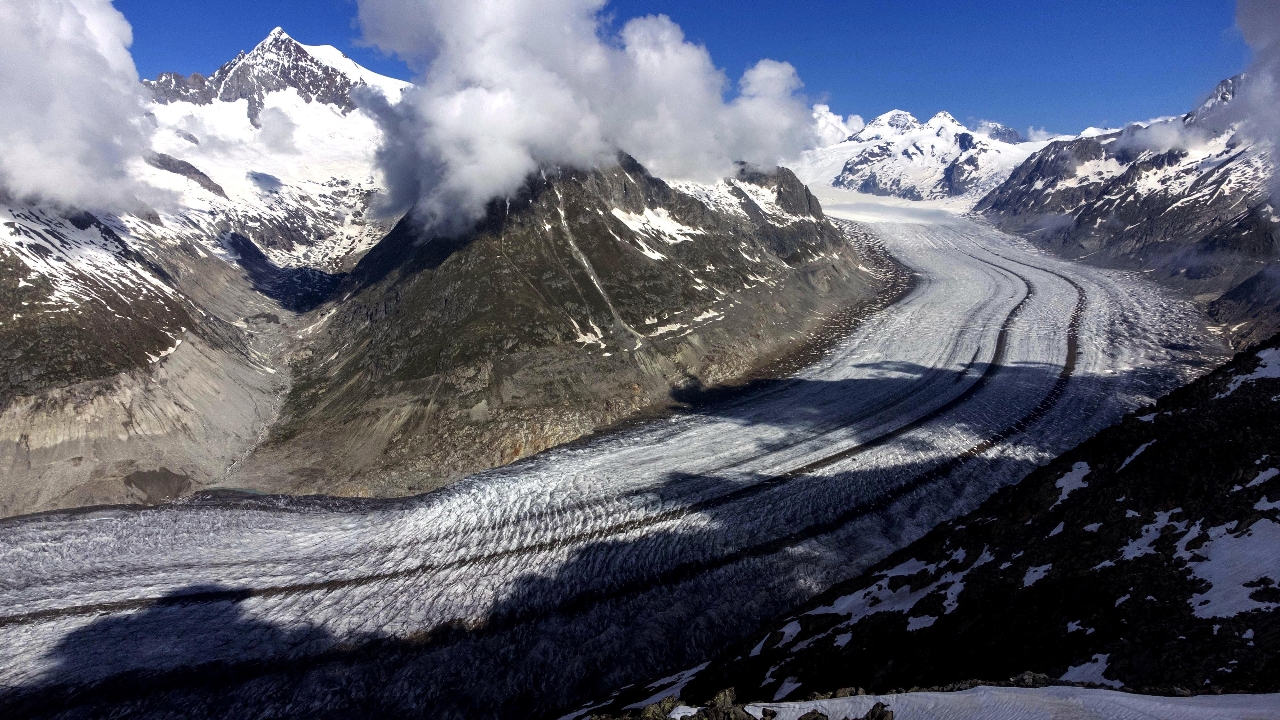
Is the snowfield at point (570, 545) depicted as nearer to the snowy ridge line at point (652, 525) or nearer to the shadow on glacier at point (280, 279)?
the snowy ridge line at point (652, 525)

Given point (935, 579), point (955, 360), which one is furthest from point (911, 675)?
point (955, 360)

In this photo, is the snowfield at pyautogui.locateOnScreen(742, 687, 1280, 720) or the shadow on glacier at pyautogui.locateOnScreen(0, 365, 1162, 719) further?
the shadow on glacier at pyautogui.locateOnScreen(0, 365, 1162, 719)

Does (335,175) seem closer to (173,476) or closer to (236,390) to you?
(236,390)

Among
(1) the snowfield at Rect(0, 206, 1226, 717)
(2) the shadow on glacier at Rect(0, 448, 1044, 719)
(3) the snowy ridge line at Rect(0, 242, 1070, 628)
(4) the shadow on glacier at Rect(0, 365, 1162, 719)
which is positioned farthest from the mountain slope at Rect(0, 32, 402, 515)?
(4) the shadow on glacier at Rect(0, 365, 1162, 719)

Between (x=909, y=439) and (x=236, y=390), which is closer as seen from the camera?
(x=909, y=439)

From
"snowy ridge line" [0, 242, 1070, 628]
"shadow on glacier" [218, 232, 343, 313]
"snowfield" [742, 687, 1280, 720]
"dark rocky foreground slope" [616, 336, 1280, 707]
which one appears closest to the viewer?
"snowfield" [742, 687, 1280, 720]

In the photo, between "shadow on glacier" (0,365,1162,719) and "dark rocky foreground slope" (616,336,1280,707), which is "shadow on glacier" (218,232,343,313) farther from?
"dark rocky foreground slope" (616,336,1280,707)

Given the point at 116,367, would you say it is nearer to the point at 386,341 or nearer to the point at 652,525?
the point at 386,341
